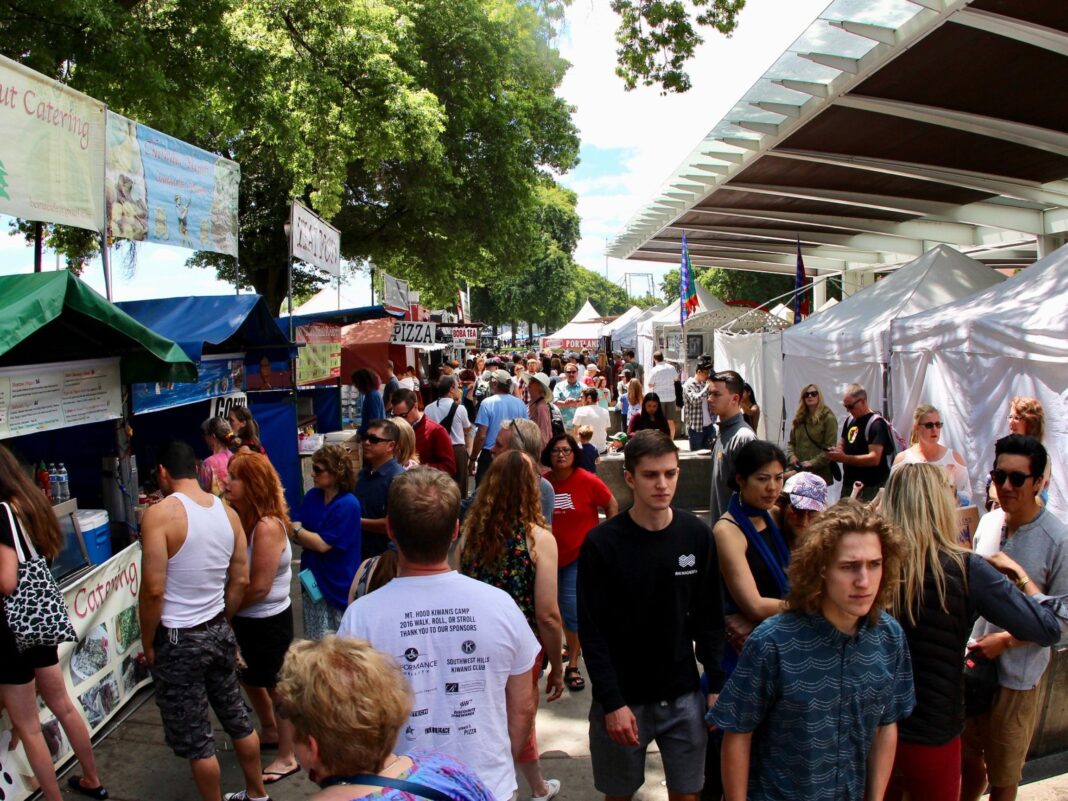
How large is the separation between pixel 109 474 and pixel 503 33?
18.3 metres

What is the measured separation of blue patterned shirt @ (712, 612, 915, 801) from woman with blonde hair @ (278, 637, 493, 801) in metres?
1.04

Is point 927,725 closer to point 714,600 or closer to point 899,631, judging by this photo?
point 899,631

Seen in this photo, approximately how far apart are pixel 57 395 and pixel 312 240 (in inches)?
206

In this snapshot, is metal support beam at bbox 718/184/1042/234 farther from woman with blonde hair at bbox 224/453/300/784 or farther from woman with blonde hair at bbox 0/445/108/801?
woman with blonde hair at bbox 0/445/108/801

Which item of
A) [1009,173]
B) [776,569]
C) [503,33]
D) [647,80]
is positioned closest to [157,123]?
[647,80]

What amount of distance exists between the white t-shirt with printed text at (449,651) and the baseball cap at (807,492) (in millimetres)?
1747

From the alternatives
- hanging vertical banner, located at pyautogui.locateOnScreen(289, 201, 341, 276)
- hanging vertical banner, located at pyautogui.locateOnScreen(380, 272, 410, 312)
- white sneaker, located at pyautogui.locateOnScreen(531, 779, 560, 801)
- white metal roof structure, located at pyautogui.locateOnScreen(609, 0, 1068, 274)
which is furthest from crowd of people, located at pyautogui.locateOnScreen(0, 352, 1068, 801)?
hanging vertical banner, located at pyautogui.locateOnScreen(380, 272, 410, 312)

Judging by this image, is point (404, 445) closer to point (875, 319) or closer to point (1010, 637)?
point (1010, 637)

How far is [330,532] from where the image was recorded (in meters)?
4.68

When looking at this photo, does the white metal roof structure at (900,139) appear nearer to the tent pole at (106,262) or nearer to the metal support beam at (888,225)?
the metal support beam at (888,225)

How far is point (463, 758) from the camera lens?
248 cm

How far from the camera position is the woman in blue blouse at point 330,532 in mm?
4645

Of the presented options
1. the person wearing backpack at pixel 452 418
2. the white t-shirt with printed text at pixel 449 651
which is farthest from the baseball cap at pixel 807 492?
the person wearing backpack at pixel 452 418

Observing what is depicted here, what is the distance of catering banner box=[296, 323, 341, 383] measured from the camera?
10.7 m
